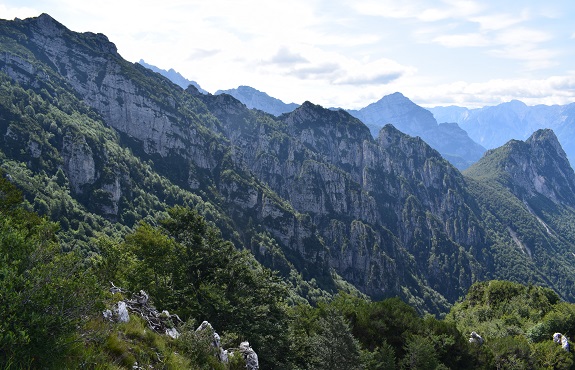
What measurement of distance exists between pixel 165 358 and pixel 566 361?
196 ft

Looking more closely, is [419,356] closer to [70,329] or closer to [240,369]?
[240,369]

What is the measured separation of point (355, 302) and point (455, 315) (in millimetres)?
55888

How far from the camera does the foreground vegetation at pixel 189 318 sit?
29.9 feet

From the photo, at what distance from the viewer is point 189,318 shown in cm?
2038

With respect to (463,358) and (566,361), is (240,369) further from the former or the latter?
(566,361)

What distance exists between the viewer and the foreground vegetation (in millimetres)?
9109

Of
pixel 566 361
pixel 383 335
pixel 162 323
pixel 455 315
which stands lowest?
pixel 455 315

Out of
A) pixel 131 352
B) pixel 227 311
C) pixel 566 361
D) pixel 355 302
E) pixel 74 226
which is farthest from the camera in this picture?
pixel 74 226

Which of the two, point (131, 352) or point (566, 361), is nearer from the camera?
point (131, 352)

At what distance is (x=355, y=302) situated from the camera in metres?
58.9

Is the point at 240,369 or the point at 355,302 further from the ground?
the point at 240,369

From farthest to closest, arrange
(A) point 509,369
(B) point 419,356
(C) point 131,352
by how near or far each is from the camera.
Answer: (A) point 509,369 < (B) point 419,356 < (C) point 131,352

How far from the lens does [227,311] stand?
94.5 feet

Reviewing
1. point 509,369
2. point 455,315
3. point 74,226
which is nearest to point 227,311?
point 509,369
